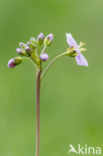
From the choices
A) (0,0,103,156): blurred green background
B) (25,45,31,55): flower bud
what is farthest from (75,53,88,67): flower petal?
(0,0,103,156): blurred green background

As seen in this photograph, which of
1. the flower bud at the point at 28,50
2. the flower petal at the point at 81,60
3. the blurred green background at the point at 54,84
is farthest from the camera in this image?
the blurred green background at the point at 54,84

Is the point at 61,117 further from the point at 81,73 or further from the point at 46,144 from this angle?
the point at 81,73

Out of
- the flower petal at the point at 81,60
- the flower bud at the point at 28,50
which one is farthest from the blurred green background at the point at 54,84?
the flower bud at the point at 28,50

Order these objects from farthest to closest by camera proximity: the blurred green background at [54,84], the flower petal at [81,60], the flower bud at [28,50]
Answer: the blurred green background at [54,84] → the flower petal at [81,60] → the flower bud at [28,50]

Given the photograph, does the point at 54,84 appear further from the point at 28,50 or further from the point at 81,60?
the point at 28,50

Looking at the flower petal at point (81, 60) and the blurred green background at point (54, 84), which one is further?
the blurred green background at point (54, 84)

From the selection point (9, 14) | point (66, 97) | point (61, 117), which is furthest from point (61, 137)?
point (9, 14)

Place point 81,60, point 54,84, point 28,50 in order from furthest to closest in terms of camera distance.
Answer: point 54,84 < point 81,60 < point 28,50

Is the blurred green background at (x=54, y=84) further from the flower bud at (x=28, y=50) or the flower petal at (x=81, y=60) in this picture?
the flower bud at (x=28, y=50)

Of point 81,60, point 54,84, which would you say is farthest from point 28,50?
point 54,84
